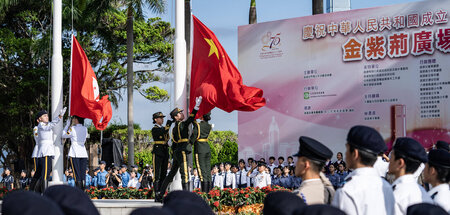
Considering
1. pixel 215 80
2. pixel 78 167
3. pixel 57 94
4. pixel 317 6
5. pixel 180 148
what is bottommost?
pixel 78 167

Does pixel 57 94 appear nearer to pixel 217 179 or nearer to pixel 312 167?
pixel 217 179

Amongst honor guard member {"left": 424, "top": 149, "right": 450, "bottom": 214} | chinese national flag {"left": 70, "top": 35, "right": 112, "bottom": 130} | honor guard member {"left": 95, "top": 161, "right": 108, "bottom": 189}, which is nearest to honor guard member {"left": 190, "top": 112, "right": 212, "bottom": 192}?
chinese national flag {"left": 70, "top": 35, "right": 112, "bottom": 130}

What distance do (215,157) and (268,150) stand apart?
9538 mm

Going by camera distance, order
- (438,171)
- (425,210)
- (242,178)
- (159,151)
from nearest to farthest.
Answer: (425,210)
(438,171)
(159,151)
(242,178)

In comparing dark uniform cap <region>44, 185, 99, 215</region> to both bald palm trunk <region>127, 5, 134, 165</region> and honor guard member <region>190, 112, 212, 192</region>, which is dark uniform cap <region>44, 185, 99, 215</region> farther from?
bald palm trunk <region>127, 5, 134, 165</region>

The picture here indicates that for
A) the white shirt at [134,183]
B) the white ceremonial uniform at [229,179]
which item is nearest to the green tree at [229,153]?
the white shirt at [134,183]

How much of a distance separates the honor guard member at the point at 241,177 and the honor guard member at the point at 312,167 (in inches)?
594

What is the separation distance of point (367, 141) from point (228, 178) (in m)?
16.2

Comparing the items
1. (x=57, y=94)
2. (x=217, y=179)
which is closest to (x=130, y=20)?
(x=217, y=179)

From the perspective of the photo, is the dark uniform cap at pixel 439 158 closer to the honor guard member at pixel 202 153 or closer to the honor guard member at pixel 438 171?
the honor guard member at pixel 438 171

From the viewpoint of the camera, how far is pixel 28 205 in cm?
164

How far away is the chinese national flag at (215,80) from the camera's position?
11.1 meters

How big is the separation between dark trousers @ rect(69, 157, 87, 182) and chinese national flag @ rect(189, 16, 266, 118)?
2.26 meters

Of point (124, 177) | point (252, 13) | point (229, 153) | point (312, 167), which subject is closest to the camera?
point (312, 167)
